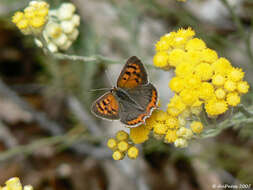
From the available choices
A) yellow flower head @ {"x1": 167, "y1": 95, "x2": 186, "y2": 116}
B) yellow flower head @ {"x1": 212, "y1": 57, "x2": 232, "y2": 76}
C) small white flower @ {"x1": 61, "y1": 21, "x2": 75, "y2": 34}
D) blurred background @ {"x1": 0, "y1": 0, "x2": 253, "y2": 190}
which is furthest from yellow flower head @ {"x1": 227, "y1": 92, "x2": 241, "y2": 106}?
small white flower @ {"x1": 61, "y1": 21, "x2": 75, "y2": 34}

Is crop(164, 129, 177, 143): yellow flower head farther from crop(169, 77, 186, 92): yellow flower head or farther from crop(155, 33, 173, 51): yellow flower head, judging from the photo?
crop(155, 33, 173, 51): yellow flower head

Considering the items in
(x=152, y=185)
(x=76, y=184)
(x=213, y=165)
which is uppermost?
(x=213, y=165)

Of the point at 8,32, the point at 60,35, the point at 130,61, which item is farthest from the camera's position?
the point at 8,32

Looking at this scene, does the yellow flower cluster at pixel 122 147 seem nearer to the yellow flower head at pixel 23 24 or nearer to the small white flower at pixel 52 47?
the small white flower at pixel 52 47

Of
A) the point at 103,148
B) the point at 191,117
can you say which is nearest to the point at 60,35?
the point at 191,117

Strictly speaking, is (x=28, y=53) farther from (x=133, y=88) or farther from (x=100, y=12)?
→ (x=133, y=88)

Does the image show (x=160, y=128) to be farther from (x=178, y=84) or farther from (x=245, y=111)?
(x=245, y=111)
